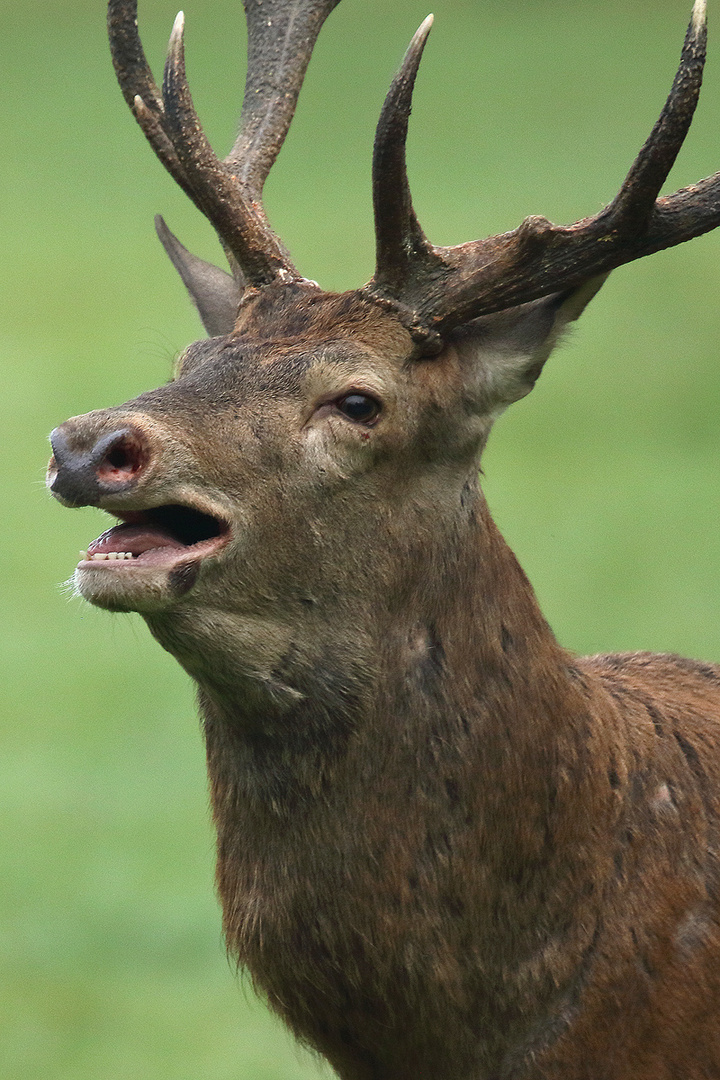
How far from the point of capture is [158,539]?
3379mm

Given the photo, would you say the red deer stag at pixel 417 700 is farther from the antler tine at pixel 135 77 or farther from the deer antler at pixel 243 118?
the antler tine at pixel 135 77

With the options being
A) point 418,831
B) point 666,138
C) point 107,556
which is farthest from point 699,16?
point 418,831

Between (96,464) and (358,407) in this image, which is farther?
(358,407)

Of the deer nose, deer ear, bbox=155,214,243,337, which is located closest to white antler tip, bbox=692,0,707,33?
deer ear, bbox=155,214,243,337

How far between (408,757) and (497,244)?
3.51 feet

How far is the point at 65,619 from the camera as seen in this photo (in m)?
11.3

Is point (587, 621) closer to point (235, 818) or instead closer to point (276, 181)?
point (235, 818)

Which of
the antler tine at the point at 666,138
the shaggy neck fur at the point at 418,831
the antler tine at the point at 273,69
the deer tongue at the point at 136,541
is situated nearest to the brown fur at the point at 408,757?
the shaggy neck fur at the point at 418,831

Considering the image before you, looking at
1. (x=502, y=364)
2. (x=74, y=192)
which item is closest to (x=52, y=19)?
(x=74, y=192)

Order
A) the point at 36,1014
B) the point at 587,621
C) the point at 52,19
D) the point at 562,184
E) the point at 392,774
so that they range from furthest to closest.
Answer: the point at 52,19, the point at 562,184, the point at 587,621, the point at 36,1014, the point at 392,774

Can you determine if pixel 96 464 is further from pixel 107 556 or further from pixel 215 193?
pixel 215 193

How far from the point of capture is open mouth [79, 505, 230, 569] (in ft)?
10.8

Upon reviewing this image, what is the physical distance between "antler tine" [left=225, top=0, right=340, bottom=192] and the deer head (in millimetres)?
469

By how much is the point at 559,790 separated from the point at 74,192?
1609 cm
